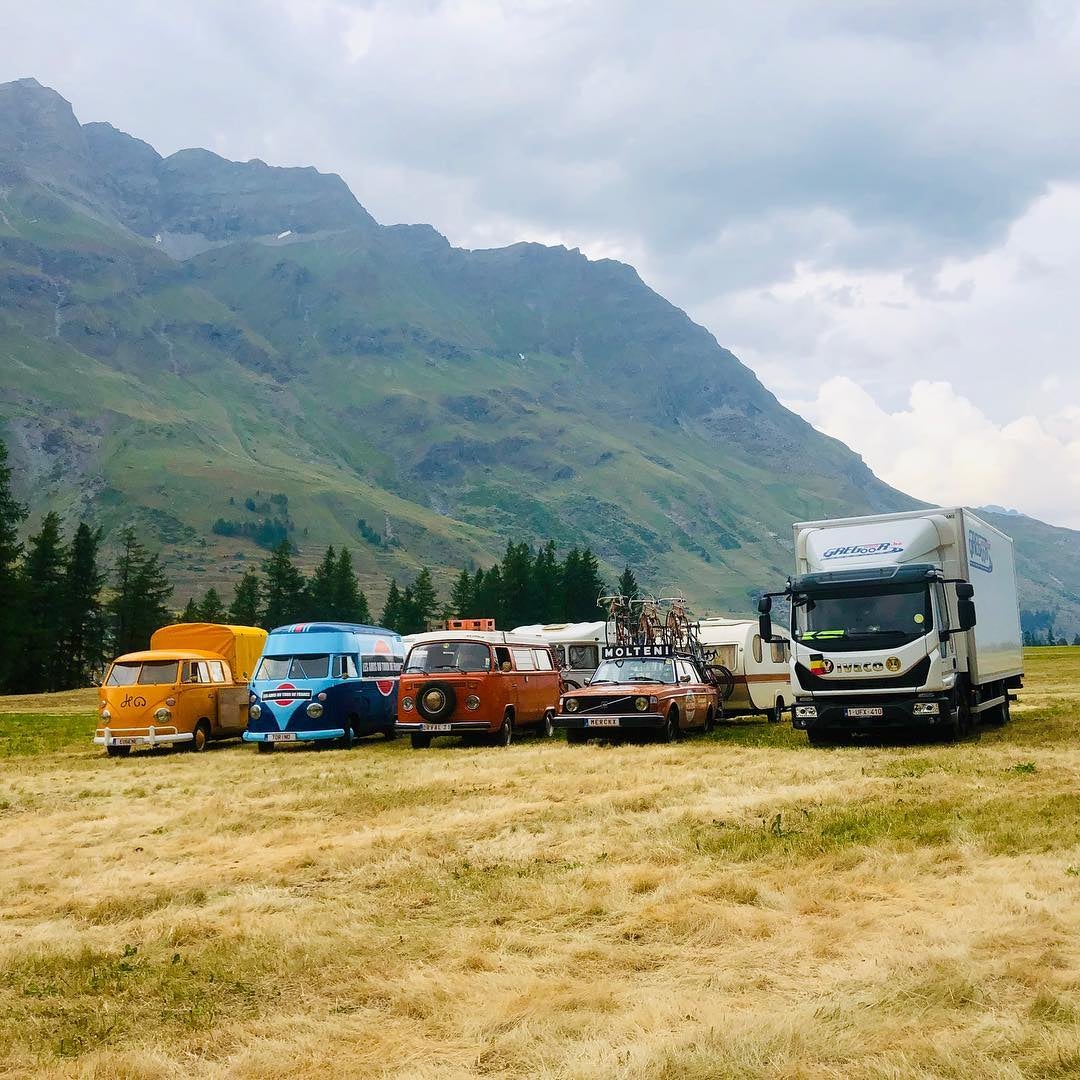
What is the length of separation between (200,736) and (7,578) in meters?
47.2

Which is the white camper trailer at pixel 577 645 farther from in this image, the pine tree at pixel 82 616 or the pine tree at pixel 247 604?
the pine tree at pixel 247 604

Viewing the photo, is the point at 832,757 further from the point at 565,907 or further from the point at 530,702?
the point at 565,907

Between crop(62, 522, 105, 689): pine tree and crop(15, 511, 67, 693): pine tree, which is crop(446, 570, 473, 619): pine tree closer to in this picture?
crop(62, 522, 105, 689): pine tree

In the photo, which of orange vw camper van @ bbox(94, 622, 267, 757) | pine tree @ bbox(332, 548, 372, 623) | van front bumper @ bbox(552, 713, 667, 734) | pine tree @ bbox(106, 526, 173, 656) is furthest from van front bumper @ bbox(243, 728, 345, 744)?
pine tree @ bbox(332, 548, 372, 623)

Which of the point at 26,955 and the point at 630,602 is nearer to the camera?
the point at 26,955

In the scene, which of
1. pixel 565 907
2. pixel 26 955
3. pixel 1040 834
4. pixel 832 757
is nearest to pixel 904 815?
pixel 1040 834

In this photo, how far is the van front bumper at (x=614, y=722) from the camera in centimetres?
2145

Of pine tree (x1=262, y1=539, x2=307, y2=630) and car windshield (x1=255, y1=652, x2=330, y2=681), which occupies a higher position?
pine tree (x1=262, y1=539, x2=307, y2=630)

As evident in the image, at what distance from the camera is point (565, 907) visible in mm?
8281

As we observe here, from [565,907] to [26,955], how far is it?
378 centimetres

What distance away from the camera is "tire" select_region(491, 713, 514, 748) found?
907 inches

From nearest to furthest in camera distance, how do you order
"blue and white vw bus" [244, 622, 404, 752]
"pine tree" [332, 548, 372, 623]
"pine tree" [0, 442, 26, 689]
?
"blue and white vw bus" [244, 622, 404, 752] < "pine tree" [0, 442, 26, 689] < "pine tree" [332, 548, 372, 623]

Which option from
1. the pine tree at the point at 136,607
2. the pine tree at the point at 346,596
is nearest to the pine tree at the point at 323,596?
the pine tree at the point at 346,596

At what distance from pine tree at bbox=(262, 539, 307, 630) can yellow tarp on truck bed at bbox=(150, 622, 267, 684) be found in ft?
259
